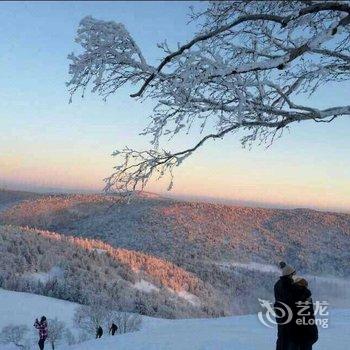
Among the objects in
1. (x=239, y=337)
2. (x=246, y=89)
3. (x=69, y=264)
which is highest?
(x=246, y=89)

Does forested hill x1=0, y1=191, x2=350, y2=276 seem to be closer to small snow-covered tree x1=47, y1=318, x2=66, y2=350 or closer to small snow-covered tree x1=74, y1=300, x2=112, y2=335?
small snow-covered tree x1=74, y1=300, x2=112, y2=335

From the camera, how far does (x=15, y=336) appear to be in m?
20.8

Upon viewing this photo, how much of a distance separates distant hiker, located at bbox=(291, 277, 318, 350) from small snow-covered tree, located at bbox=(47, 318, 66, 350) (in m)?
17.1

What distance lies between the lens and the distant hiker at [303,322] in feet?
17.9

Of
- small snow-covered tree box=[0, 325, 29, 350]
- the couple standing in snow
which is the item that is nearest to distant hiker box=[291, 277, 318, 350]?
the couple standing in snow

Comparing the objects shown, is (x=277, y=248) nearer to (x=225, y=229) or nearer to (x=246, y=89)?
(x=225, y=229)

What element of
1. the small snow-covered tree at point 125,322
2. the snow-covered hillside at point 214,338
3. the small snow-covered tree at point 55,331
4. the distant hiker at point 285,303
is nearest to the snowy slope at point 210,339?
the snow-covered hillside at point 214,338

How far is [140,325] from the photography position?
22.5 m

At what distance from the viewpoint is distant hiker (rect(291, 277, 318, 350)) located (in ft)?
17.9

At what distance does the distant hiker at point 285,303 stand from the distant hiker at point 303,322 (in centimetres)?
5

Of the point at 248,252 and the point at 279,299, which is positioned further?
the point at 248,252

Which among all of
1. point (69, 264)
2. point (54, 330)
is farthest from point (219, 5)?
point (69, 264)

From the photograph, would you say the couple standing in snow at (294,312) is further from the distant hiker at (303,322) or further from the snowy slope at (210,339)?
the snowy slope at (210,339)

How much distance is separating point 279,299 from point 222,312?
109 feet
